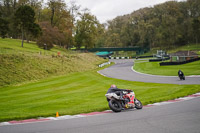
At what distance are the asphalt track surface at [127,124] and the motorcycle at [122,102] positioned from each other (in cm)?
66

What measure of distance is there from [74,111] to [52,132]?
4101 millimetres

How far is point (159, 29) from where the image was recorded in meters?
123

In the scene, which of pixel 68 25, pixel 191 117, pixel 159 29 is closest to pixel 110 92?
pixel 191 117

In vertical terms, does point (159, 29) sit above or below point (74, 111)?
above

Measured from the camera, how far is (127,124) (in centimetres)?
931

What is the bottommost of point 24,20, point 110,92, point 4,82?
point 4,82

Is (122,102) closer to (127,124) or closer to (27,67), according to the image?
(127,124)

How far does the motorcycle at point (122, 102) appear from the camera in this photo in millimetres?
12180

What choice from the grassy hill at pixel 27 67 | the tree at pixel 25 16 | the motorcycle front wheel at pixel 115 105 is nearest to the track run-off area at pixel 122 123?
the motorcycle front wheel at pixel 115 105

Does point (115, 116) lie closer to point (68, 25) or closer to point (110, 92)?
point (110, 92)

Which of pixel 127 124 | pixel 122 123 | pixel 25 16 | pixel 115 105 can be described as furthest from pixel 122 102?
pixel 25 16

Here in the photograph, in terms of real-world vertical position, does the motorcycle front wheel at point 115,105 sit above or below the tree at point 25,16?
below

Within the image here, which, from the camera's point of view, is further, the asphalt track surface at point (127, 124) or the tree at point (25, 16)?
the tree at point (25, 16)

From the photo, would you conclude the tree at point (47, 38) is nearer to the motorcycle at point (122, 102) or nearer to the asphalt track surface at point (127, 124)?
the motorcycle at point (122, 102)
